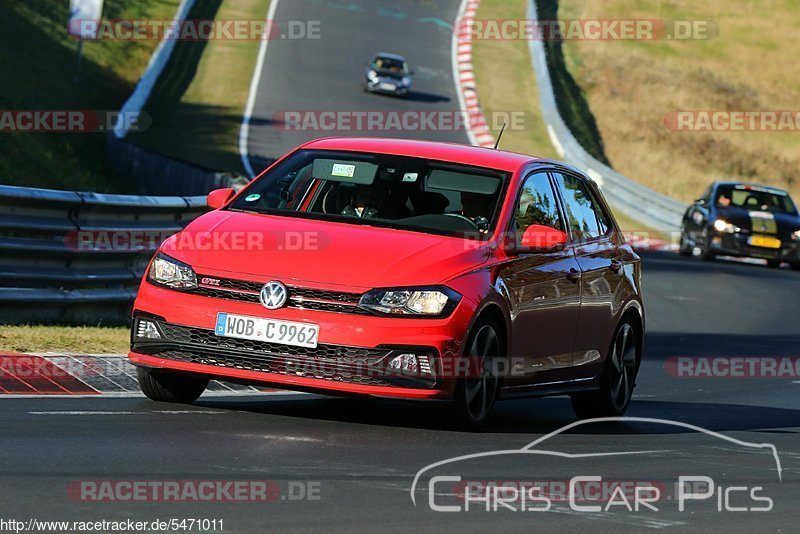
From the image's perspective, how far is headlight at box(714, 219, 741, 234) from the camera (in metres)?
29.4

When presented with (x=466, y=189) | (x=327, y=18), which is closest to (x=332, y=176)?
(x=466, y=189)

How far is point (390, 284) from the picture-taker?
8445 millimetres

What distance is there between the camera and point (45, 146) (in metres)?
29.5

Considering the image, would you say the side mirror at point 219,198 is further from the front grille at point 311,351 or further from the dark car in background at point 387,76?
the dark car in background at point 387,76

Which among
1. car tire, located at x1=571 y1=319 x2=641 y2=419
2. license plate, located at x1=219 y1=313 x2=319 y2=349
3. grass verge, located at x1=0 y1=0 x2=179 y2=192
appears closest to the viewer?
license plate, located at x1=219 y1=313 x2=319 y2=349

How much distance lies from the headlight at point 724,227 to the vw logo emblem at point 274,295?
21.9 metres

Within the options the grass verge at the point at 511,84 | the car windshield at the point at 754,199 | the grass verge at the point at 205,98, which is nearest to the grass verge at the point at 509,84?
the grass verge at the point at 511,84

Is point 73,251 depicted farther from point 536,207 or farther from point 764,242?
point 764,242

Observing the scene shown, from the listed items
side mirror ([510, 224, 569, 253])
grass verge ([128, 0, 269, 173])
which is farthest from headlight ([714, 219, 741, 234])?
side mirror ([510, 224, 569, 253])

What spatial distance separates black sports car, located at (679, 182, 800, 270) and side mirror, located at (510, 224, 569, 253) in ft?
67.3

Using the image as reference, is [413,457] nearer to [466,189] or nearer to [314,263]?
[314,263]

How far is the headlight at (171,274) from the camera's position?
8.71 meters

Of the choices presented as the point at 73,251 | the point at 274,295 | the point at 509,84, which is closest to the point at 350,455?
the point at 274,295

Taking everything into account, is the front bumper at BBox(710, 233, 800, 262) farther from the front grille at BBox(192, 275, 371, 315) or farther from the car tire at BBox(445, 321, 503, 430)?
the front grille at BBox(192, 275, 371, 315)
